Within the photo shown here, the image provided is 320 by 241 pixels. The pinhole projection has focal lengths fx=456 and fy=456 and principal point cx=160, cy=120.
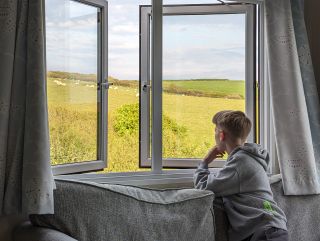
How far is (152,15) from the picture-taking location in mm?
2803

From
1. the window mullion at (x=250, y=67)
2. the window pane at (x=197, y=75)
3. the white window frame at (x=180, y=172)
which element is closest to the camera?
the white window frame at (x=180, y=172)

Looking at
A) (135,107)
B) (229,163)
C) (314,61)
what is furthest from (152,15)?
(314,61)

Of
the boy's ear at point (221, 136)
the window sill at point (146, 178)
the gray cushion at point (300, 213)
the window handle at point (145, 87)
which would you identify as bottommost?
the gray cushion at point (300, 213)

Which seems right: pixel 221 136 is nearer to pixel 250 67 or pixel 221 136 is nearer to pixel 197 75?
pixel 197 75

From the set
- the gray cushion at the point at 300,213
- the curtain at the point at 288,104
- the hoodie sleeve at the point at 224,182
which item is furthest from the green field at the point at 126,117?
the gray cushion at the point at 300,213

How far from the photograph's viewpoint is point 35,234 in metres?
1.90

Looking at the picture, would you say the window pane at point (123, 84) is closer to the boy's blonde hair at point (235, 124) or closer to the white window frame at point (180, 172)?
the white window frame at point (180, 172)

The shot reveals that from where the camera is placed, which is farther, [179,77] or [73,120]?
[179,77]

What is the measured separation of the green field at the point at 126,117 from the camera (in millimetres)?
2570

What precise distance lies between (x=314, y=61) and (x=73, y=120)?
174 cm

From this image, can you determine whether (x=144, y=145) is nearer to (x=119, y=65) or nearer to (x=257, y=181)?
(x=119, y=65)

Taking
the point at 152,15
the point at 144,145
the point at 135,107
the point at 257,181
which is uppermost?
the point at 152,15

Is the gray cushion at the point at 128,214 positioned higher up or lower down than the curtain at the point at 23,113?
lower down

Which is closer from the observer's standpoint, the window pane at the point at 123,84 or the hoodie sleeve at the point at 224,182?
the hoodie sleeve at the point at 224,182
